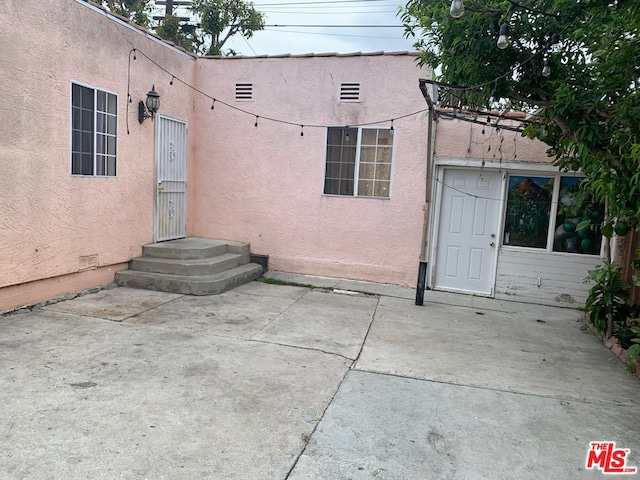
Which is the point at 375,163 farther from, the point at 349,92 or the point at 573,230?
→ the point at 573,230

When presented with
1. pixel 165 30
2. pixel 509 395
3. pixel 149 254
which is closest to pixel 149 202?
pixel 149 254

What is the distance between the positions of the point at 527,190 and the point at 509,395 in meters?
4.68

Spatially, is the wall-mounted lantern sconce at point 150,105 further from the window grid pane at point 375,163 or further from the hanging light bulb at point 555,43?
the hanging light bulb at point 555,43

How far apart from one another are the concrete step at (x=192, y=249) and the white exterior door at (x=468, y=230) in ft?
11.9

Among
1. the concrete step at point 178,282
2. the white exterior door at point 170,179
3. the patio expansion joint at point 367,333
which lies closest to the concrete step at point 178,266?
the concrete step at point 178,282

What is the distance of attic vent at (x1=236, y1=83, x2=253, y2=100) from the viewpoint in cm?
874

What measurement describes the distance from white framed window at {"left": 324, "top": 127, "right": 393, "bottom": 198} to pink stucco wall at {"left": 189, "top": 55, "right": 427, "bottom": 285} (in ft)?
0.45

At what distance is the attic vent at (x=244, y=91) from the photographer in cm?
874

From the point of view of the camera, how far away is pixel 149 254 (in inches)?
305

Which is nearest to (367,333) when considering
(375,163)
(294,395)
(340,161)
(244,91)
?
(294,395)

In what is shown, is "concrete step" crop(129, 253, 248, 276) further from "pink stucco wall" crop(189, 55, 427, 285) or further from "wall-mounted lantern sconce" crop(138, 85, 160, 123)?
"wall-mounted lantern sconce" crop(138, 85, 160, 123)

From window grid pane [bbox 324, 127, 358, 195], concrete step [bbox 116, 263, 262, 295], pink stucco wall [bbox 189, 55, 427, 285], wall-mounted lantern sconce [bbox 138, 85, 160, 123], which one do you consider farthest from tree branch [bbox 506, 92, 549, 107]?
wall-mounted lantern sconce [bbox 138, 85, 160, 123]

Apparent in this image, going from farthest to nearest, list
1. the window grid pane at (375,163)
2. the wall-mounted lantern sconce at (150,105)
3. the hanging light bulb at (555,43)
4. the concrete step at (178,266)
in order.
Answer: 1. the window grid pane at (375,163)
2. the wall-mounted lantern sconce at (150,105)
3. the concrete step at (178,266)
4. the hanging light bulb at (555,43)

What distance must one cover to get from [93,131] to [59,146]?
0.66m
